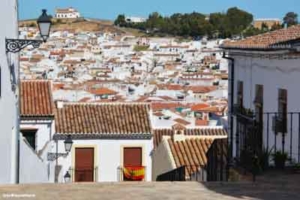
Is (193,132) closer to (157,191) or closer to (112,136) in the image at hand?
(112,136)

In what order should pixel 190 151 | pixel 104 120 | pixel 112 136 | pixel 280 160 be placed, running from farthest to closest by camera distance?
pixel 104 120
pixel 112 136
pixel 190 151
pixel 280 160

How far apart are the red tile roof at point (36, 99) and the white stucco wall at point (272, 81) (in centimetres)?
881

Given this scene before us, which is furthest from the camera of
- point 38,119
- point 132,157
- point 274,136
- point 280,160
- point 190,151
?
point 132,157

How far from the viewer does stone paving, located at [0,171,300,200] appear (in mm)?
7910

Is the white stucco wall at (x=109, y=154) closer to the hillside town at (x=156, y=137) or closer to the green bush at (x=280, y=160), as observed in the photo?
the hillside town at (x=156, y=137)

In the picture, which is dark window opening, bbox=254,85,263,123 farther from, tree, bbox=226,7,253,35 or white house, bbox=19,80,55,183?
tree, bbox=226,7,253,35

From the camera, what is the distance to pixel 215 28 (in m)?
131

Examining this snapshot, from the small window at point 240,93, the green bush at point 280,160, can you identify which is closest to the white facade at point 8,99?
the green bush at point 280,160

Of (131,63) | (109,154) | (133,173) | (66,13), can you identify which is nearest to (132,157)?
(133,173)

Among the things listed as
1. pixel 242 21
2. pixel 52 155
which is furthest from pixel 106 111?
pixel 242 21

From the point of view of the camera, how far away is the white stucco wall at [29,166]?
1454cm

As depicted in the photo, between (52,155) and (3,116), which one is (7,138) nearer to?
(3,116)

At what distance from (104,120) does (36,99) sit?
14.3 feet

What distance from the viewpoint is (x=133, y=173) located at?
92.3ft
